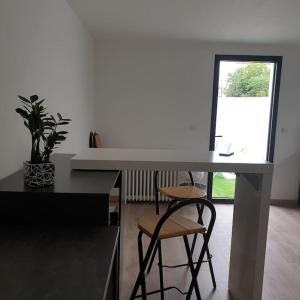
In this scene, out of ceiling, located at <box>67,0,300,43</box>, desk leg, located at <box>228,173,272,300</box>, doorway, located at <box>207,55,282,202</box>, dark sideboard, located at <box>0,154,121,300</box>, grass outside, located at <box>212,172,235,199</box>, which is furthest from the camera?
grass outside, located at <box>212,172,235,199</box>

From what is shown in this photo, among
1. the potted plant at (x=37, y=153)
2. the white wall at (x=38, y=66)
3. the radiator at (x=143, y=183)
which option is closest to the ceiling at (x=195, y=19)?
the white wall at (x=38, y=66)

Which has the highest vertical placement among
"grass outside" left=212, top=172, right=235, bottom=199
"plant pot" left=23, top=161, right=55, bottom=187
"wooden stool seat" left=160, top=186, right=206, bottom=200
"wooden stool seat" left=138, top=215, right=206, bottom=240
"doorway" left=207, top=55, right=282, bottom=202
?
"doorway" left=207, top=55, right=282, bottom=202

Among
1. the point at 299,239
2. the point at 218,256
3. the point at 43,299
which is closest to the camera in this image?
the point at 43,299

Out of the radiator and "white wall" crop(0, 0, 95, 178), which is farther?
the radiator

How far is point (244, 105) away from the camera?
15.4 feet

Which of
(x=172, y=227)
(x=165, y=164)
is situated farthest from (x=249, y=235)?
(x=165, y=164)

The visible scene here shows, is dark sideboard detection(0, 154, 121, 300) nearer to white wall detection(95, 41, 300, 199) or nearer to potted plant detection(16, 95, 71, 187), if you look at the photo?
potted plant detection(16, 95, 71, 187)

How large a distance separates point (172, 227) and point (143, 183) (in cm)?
276

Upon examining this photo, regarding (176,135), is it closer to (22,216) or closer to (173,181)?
(173,181)

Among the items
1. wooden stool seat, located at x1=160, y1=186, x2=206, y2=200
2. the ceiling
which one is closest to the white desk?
wooden stool seat, located at x1=160, y1=186, x2=206, y2=200

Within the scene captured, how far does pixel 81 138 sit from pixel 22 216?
2.32 meters

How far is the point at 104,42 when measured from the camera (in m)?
4.44

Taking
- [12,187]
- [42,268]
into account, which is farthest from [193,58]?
[42,268]

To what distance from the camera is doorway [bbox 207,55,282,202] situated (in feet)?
15.1
